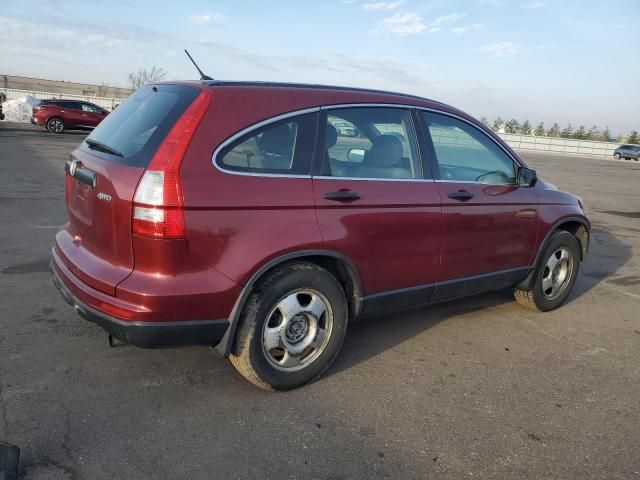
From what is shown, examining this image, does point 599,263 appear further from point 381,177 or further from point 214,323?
point 214,323

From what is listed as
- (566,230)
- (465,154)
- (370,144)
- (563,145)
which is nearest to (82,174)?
(370,144)

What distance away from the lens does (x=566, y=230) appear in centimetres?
516

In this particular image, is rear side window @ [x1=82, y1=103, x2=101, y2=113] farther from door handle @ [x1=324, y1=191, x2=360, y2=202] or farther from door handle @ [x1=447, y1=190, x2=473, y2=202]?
door handle @ [x1=324, y1=191, x2=360, y2=202]

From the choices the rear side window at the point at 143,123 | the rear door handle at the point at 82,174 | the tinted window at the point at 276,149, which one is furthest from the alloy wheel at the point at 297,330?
the rear door handle at the point at 82,174

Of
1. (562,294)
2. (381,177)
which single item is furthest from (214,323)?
(562,294)

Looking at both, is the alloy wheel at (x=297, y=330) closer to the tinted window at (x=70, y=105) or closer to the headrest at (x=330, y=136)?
the headrest at (x=330, y=136)

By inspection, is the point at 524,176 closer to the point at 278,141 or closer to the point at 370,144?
the point at 370,144

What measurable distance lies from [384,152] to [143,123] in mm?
1553

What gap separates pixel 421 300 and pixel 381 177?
3.24 feet

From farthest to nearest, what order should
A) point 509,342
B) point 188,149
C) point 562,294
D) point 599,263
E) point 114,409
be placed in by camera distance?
point 599,263, point 562,294, point 509,342, point 114,409, point 188,149

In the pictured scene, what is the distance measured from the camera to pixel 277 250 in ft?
9.85

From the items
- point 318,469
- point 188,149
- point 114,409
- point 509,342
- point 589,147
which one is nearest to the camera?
point 318,469

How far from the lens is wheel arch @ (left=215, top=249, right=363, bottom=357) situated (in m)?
2.96

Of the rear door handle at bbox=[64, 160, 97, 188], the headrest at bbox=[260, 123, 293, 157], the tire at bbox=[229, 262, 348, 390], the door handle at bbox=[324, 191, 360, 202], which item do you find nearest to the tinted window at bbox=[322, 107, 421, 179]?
the door handle at bbox=[324, 191, 360, 202]
